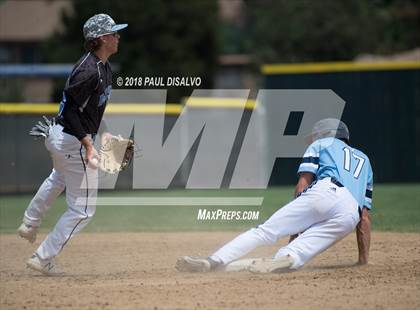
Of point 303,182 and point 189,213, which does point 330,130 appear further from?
point 189,213

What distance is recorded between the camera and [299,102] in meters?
18.5

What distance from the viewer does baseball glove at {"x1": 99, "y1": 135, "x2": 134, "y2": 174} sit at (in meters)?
8.40

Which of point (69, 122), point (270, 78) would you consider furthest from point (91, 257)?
point (270, 78)

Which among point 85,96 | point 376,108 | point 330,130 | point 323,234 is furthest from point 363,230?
point 376,108

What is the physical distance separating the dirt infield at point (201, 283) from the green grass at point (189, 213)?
2285 mm

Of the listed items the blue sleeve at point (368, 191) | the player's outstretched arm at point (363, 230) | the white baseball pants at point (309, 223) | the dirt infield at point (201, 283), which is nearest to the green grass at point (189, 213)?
the dirt infield at point (201, 283)

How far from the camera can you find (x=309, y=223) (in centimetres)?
761

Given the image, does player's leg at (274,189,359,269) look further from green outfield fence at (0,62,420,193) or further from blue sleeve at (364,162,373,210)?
green outfield fence at (0,62,420,193)

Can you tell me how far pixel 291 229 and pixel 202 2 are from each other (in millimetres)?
31390

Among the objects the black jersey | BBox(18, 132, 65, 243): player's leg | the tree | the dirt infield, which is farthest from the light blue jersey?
the tree

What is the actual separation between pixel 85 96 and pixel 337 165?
2479mm

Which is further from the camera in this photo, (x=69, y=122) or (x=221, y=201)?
(x=221, y=201)

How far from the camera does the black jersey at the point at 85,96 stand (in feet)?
25.3

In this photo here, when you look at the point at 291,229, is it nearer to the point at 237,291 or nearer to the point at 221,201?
the point at 237,291
